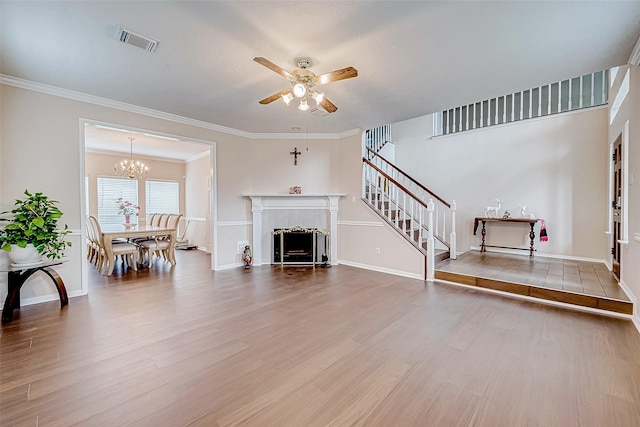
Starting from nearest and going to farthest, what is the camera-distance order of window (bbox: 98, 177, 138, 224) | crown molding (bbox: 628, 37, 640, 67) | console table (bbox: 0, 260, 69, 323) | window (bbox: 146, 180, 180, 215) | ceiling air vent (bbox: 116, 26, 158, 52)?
ceiling air vent (bbox: 116, 26, 158, 52), crown molding (bbox: 628, 37, 640, 67), console table (bbox: 0, 260, 69, 323), window (bbox: 98, 177, 138, 224), window (bbox: 146, 180, 180, 215)

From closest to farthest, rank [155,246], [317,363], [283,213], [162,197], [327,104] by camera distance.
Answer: [317,363] → [327,104] → [155,246] → [283,213] → [162,197]

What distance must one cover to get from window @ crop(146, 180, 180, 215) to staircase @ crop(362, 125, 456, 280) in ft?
20.1

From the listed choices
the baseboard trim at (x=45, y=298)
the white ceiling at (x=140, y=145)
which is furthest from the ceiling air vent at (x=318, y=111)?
the baseboard trim at (x=45, y=298)

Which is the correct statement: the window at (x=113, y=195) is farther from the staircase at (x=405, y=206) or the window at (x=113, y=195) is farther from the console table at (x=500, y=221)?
the console table at (x=500, y=221)

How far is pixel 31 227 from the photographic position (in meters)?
3.02

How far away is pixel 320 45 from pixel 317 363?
2772 mm

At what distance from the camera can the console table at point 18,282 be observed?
2.95m

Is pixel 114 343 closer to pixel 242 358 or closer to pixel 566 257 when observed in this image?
pixel 242 358

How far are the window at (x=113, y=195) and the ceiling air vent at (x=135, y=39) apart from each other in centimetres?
618

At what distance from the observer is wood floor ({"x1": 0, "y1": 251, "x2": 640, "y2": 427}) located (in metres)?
1.58

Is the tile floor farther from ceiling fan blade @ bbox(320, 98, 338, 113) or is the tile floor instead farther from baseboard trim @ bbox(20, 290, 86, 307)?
baseboard trim @ bbox(20, 290, 86, 307)

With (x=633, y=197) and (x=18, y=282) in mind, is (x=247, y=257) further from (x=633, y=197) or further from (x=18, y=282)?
(x=633, y=197)

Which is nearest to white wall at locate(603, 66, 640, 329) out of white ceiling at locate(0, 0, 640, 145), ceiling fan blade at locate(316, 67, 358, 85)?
white ceiling at locate(0, 0, 640, 145)

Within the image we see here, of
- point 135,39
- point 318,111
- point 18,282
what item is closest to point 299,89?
point 135,39
